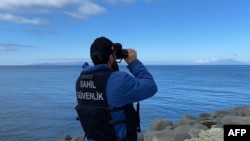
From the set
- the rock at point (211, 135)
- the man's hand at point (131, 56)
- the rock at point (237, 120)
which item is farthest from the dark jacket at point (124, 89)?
the rock at point (237, 120)

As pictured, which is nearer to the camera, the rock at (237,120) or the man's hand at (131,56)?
the man's hand at (131,56)

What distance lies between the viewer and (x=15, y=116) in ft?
88.1

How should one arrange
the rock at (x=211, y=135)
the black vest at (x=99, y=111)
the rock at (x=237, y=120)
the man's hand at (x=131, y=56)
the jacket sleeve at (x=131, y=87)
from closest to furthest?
the jacket sleeve at (x=131, y=87) < the black vest at (x=99, y=111) < the man's hand at (x=131, y=56) < the rock at (x=211, y=135) < the rock at (x=237, y=120)

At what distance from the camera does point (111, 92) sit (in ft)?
12.2

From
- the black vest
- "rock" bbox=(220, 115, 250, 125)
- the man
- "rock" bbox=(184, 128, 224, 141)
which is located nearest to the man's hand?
the man

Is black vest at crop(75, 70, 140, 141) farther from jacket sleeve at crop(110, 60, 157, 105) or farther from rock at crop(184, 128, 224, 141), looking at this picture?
rock at crop(184, 128, 224, 141)

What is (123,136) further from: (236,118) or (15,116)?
(15,116)

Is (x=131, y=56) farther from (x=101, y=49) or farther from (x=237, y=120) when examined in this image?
(x=237, y=120)

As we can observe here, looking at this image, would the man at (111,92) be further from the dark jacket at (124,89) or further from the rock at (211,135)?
the rock at (211,135)

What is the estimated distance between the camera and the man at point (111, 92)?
3.68 meters

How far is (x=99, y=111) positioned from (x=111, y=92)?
25 cm

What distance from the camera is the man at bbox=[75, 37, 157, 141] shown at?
3676 millimetres

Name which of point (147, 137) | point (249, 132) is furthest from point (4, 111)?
point (249, 132)

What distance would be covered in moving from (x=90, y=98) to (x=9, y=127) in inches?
784
